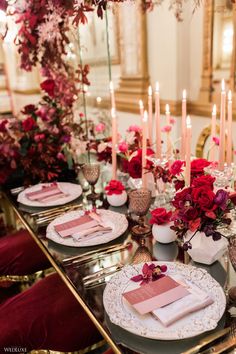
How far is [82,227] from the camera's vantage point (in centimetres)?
123

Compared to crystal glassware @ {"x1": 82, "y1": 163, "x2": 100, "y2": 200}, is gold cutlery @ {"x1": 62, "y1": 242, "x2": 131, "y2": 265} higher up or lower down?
lower down

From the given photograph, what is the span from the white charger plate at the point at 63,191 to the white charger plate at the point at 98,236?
0.16 m

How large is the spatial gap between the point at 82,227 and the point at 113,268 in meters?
0.26

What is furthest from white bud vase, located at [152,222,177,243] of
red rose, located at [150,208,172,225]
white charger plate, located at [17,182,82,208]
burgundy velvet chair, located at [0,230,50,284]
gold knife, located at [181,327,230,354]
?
burgundy velvet chair, located at [0,230,50,284]

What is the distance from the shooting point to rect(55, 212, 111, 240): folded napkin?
46.9 inches

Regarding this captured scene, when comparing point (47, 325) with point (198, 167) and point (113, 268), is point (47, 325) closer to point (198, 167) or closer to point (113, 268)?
point (113, 268)

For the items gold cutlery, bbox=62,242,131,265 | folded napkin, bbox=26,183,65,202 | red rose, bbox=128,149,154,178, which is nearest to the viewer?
gold cutlery, bbox=62,242,131,265

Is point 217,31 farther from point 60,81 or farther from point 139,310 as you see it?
point 139,310

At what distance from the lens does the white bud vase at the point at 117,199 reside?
1.43 m

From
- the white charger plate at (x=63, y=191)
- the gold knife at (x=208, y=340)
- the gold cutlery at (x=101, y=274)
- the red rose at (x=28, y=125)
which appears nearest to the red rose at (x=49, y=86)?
the red rose at (x=28, y=125)

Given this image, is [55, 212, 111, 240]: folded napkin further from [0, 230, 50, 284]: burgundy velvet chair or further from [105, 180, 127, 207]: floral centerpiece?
[0, 230, 50, 284]: burgundy velvet chair

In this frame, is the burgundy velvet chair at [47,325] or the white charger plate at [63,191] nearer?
the burgundy velvet chair at [47,325]

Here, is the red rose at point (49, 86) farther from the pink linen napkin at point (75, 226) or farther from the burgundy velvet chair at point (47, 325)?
the burgundy velvet chair at point (47, 325)

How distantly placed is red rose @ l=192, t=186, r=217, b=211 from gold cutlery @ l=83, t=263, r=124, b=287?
0.30 m
